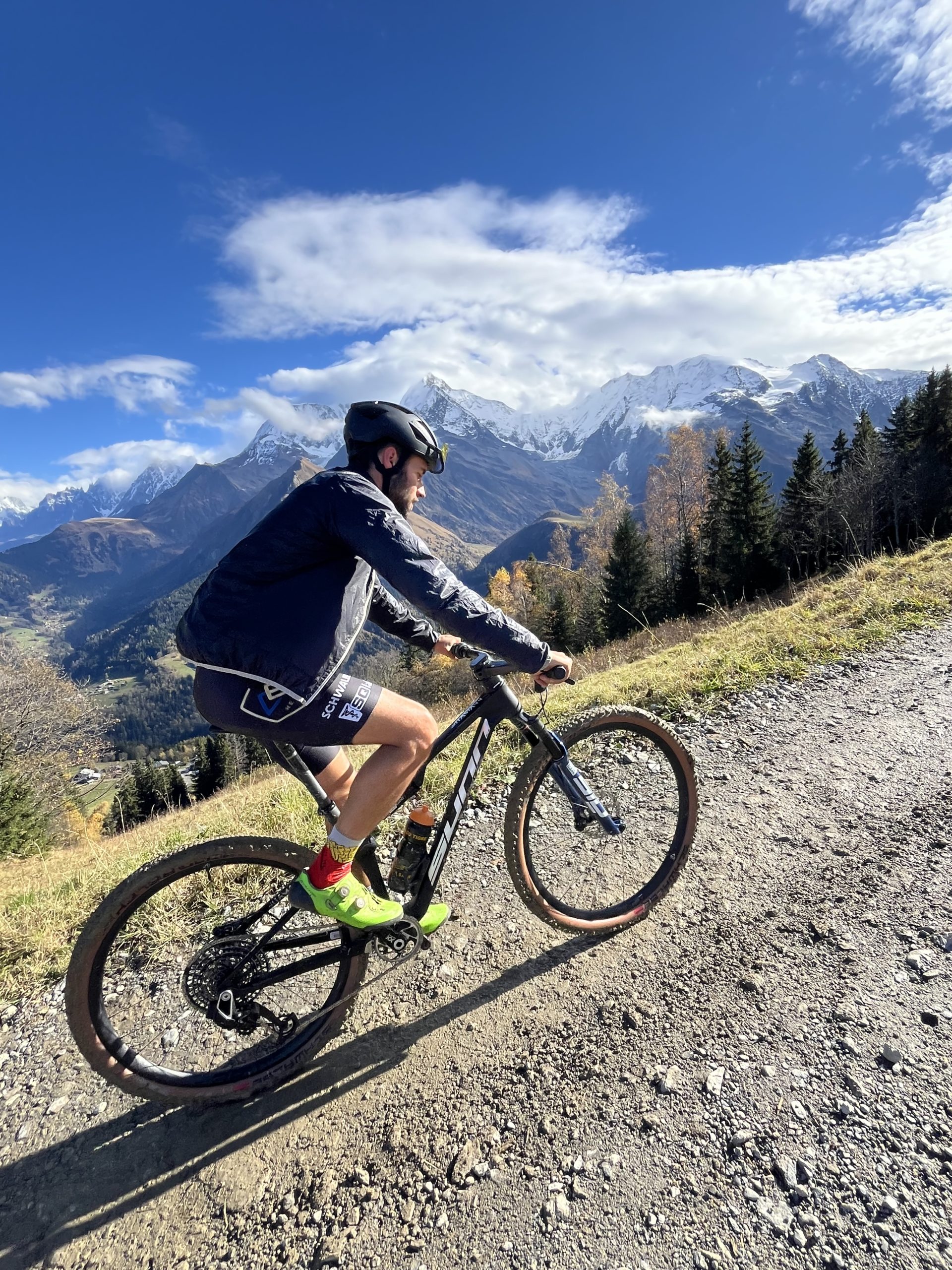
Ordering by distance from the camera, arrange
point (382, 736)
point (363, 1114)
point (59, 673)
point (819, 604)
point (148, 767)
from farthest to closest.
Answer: point (148, 767), point (59, 673), point (819, 604), point (382, 736), point (363, 1114)

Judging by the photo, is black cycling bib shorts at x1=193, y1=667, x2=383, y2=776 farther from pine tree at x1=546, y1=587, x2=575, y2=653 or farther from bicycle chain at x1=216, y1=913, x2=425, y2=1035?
pine tree at x1=546, y1=587, x2=575, y2=653

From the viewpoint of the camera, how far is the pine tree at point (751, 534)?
37.2 metres

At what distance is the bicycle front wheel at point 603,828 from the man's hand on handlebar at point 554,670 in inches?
20.0

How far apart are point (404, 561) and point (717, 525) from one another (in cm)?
4345

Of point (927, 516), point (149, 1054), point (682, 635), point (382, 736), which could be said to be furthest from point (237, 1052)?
point (927, 516)

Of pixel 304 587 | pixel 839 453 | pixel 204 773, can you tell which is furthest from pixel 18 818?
pixel 839 453

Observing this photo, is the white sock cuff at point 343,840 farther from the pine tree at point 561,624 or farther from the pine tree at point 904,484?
the pine tree at point 561,624

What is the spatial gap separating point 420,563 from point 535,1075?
2.57 m

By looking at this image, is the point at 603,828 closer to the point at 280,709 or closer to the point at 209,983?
the point at 280,709

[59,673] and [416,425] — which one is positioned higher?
[416,425]

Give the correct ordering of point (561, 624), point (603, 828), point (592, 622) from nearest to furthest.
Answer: point (603, 828)
point (561, 624)
point (592, 622)

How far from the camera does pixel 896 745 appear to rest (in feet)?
16.5

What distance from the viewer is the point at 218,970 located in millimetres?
3035

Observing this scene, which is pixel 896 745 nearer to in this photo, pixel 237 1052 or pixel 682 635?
pixel 237 1052
